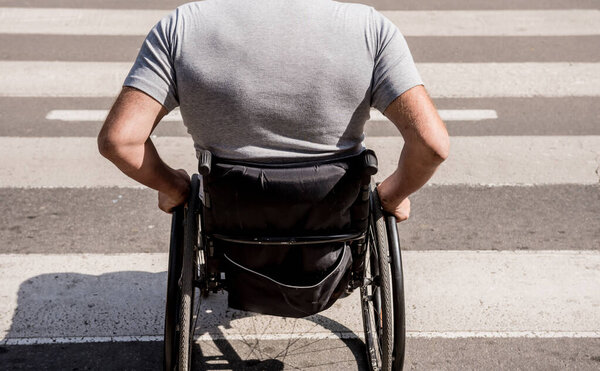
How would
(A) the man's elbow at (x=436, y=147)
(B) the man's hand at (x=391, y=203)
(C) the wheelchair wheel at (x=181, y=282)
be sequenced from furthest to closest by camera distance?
Result: (B) the man's hand at (x=391, y=203) < (C) the wheelchair wheel at (x=181, y=282) < (A) the man's elbow at (x=436, y=147)

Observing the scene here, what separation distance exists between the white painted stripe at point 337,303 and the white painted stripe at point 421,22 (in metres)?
3.93

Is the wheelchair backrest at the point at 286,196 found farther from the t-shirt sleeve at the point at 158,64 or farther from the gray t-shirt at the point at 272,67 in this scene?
the t-shirt sleeve at the point at 158,64

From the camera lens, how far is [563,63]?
7129 mm

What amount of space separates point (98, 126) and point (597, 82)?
14.3ft

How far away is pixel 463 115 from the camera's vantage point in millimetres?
6207

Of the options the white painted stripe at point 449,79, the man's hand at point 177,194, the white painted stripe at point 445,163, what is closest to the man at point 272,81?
the man's hand at point 177,194

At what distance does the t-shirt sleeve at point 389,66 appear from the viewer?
2.64 m

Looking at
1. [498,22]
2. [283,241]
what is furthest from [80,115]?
[498,22]

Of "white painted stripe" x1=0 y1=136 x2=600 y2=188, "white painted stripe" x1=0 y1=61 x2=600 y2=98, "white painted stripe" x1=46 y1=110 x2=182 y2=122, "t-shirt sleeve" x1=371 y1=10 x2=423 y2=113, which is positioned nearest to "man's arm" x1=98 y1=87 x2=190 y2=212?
"t-shirt sleeve" x1=371 y1=10 x2=423 y2=113

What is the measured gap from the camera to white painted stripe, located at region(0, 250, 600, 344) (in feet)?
12.3

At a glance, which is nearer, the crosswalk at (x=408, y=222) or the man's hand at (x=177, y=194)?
the man's hand at (x=177, y=194)

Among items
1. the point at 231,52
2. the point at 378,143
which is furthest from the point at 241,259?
the point at 378,143

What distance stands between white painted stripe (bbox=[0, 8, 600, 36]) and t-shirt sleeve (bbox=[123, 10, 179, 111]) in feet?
17.0

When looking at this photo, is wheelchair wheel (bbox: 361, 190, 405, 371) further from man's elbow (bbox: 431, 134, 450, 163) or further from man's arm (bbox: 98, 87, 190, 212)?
man's arm (bbox: 98, 87, 190, 212)
